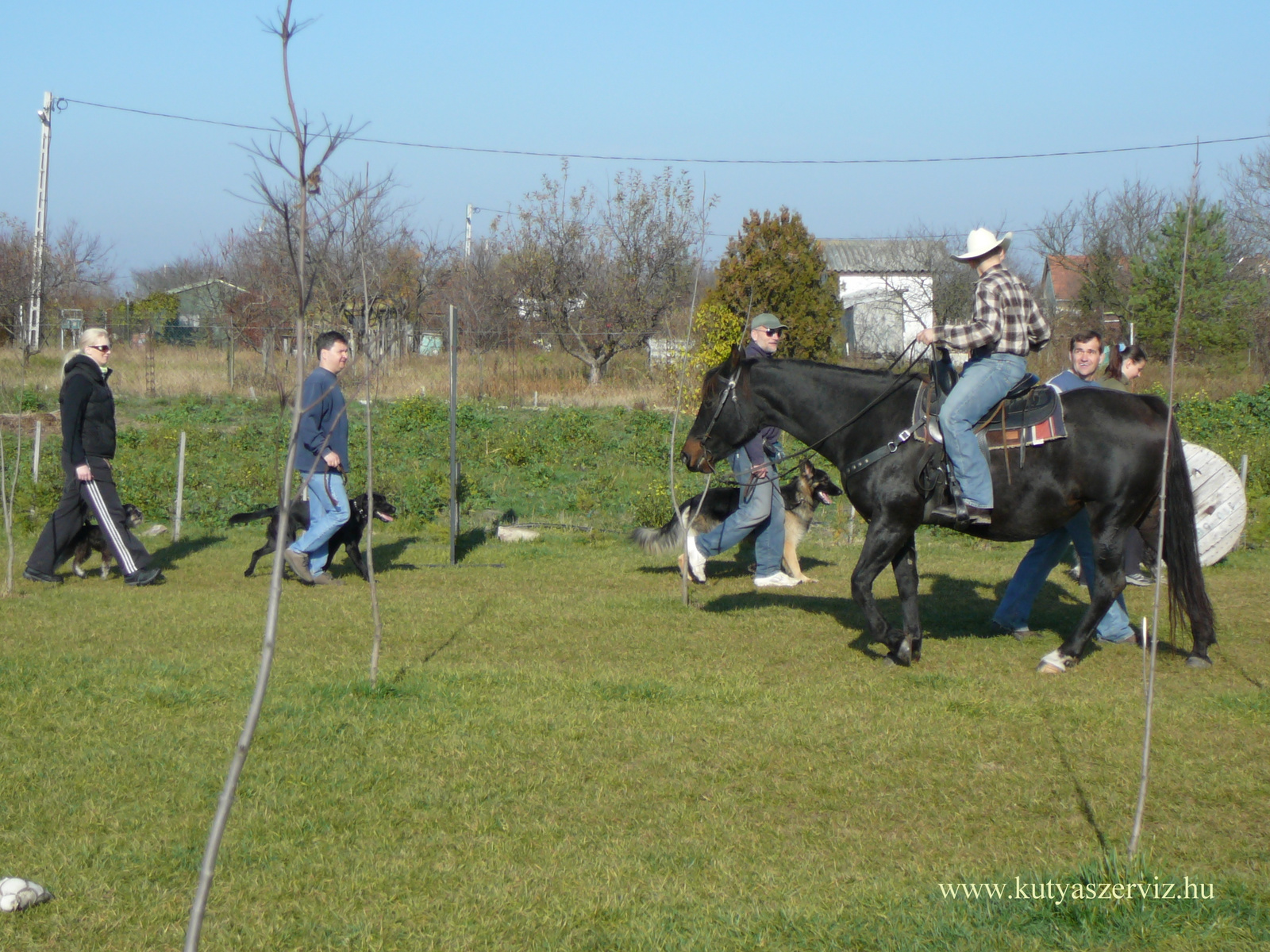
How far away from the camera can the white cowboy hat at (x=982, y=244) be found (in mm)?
6676

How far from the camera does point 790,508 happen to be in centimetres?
1020

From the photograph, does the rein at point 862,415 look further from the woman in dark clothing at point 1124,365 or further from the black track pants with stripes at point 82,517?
the black track pants with stripes at point 82,517

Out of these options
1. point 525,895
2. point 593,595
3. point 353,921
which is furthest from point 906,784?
point 593,595

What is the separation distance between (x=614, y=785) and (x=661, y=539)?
5.89 metres

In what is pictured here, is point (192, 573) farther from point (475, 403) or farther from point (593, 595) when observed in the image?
point (475, 403)

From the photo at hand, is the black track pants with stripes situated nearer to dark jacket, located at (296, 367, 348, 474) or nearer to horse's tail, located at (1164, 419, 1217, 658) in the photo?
dark jacket, located at (296, 367, 348, 474)

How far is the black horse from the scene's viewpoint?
21.9 feet

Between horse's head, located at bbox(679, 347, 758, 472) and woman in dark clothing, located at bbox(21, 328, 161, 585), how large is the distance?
5140 millimetres

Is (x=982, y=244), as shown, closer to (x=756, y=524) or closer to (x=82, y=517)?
(x=756, y=524)

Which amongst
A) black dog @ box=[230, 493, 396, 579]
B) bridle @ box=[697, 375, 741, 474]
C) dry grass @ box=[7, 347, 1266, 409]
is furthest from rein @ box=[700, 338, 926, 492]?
dry grass @ box=[7, 347, 1266, 409]

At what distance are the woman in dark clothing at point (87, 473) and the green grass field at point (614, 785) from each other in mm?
1198

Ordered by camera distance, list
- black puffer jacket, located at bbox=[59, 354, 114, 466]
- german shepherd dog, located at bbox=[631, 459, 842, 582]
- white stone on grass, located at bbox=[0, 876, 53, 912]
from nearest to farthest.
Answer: white stone on grass, located at bbox=[0, 876, 53, 912] < black puffer jacket, located at bbox=[59, 354, 114, 466] < german shepherd dog, located at bbox=[631, 459, 842, 582]

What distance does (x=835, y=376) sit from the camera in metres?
7.22

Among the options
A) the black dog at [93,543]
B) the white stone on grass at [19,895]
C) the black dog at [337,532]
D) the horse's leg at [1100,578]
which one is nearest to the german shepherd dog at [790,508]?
the black dog at [337,532]
